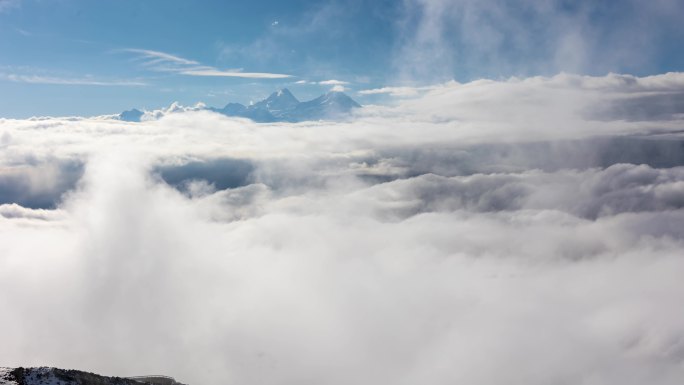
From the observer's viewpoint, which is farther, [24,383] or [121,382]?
[121,382]

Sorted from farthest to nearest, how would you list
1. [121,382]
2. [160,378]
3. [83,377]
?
[160,378], [121,382], [83,377]

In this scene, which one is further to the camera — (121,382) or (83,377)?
(121,382)

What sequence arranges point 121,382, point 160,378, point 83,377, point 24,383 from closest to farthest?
point 24,383 → point 83,377 → point 121,382 → point 160,378

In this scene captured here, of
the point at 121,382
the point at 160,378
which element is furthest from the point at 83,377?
the point at 160,378

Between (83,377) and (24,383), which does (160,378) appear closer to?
(83,377)

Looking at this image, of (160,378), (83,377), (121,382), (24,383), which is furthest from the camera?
(160,378)

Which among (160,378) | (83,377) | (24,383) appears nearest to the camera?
(24,383)

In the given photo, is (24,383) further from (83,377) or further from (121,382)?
(121,382)
